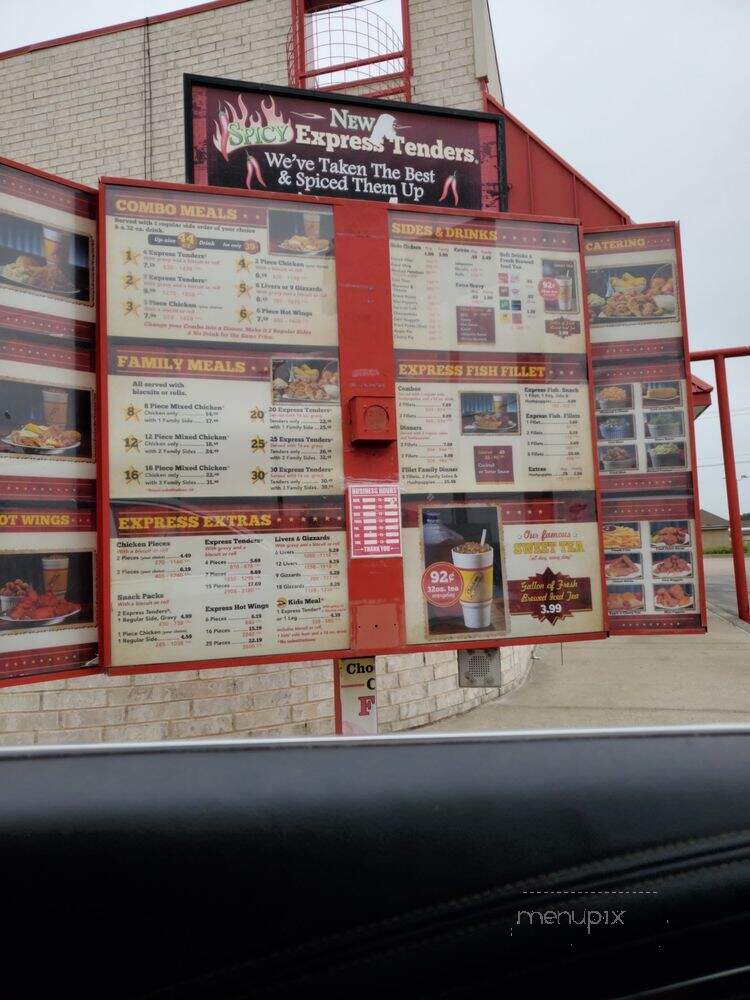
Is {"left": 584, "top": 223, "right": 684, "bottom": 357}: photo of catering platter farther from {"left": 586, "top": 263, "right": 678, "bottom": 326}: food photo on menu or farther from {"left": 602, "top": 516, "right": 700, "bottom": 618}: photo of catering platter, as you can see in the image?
{"left": 602, "top": 516, "right": 700, "bottom": 618}: photo of catering platter

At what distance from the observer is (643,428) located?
10.0 ft

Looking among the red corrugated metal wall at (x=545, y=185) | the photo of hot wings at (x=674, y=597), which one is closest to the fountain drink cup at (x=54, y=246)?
the photo of hot wings at (x=674, y=597)

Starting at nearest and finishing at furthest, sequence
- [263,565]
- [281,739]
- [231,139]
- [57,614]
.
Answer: [281,739], [57,614], [263,565], [231,139]

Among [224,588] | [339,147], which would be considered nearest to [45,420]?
[224,588]

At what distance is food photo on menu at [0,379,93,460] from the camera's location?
2355 millimetres

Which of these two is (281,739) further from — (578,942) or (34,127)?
(34,127)

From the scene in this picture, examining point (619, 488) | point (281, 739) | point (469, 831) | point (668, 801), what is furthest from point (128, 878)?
point (619, 488)

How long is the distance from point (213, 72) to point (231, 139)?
4338 mm

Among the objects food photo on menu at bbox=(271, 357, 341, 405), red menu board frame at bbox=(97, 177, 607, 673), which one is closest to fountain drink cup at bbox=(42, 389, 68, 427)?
red menu board frame at bbox=(97, 177, 607, 673)

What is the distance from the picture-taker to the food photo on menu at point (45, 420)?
7.73 feet

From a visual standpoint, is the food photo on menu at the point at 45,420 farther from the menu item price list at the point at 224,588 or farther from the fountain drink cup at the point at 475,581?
the fountain drink cup at the point at 475,581

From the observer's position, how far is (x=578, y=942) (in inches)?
34.6

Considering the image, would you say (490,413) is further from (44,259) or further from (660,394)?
(44,259)

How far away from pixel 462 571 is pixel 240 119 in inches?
82.5
